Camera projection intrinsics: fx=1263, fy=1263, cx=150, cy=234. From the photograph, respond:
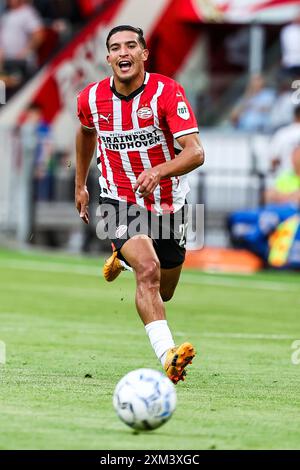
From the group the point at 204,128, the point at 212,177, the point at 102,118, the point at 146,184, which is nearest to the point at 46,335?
the point at 102,118

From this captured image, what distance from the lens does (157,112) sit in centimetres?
891

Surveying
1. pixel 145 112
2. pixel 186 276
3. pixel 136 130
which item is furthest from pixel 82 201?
pixel 186 276

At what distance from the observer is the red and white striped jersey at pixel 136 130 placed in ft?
29.2

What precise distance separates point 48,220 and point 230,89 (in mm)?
4658

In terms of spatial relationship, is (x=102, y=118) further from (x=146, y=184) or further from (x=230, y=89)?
(x=230, y=89)

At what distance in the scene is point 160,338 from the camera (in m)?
8.30

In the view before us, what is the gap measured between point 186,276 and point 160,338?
994 centimetres

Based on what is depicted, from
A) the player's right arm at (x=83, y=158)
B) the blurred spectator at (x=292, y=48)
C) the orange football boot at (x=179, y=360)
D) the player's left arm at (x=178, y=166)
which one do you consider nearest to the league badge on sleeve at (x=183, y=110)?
the player's left arm at (x=178, y=166)

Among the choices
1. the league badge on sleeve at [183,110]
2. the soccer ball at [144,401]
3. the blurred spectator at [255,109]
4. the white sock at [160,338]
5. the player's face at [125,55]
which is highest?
the player's face at [125,55]

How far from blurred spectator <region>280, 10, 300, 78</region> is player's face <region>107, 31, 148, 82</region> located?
43.6 feet

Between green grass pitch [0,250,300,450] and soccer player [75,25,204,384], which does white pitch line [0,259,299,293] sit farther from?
soccer player [75,25,204,384]

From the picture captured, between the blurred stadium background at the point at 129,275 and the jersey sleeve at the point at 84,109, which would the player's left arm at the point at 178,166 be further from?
the blurred stadium background at the point at 129,275

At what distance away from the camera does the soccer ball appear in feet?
21.5

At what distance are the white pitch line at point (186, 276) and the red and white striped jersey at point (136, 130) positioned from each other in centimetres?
758
